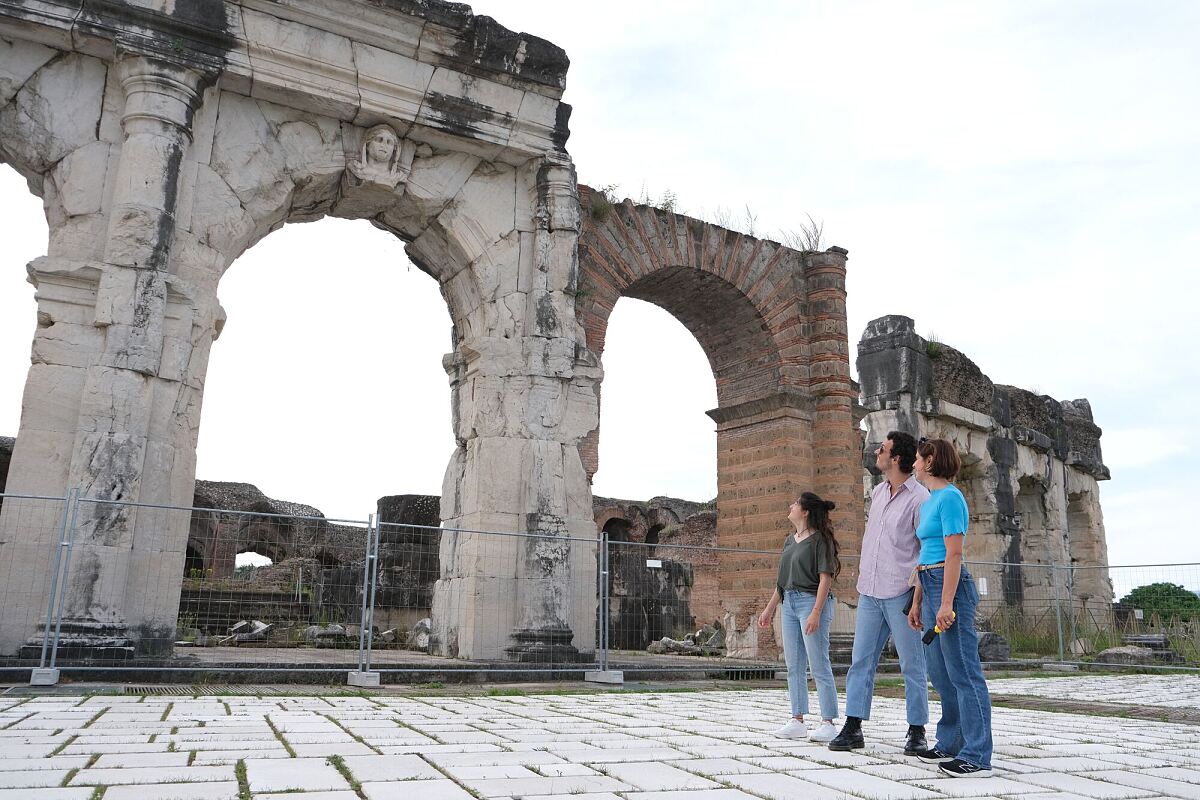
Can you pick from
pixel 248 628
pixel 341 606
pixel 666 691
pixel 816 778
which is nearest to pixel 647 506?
pixel 341 606

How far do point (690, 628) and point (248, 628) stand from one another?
972cm

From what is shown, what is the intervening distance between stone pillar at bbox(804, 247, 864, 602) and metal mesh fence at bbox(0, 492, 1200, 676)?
19.0 inches

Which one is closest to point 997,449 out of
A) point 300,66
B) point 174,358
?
point 300,66

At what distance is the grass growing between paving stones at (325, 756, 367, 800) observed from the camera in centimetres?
283

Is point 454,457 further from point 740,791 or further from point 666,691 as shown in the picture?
point 740,791

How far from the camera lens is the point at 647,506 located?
23.8 meters

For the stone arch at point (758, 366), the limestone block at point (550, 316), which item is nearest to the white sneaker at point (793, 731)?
the limestone block at point (550, 316)

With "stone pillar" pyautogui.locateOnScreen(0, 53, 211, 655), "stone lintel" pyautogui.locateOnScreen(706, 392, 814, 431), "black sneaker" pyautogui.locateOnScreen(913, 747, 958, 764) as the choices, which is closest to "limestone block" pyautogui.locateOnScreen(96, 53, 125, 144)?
"stone pillar" pyautogui.locateOnScreen(0, 53, 211, 655)

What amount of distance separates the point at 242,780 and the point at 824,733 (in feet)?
9.01

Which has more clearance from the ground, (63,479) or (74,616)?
(63,479)

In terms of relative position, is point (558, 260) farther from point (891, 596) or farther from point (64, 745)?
point (64, 745)

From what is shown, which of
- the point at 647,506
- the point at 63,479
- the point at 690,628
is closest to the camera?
the point at 63,479

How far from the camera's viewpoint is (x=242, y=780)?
2.96m

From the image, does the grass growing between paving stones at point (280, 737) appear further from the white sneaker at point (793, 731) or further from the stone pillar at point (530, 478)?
the stone pillar at point (530, 478)
